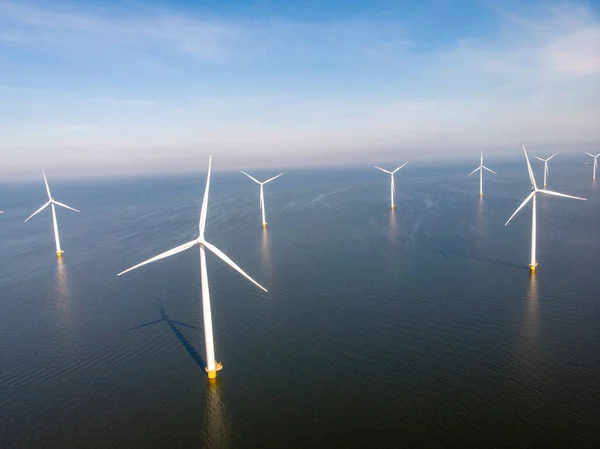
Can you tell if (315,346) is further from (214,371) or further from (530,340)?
(530,340)

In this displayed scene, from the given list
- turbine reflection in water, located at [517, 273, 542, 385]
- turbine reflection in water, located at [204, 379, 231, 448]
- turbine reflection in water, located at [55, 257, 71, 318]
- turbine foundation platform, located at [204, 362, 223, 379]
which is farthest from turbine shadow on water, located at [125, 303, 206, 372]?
turbine reflection in water, located at [517, 273, 542, 385]

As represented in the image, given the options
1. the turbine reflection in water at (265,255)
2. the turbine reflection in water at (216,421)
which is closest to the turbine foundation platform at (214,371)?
the turbine reflection in water at (216,421)

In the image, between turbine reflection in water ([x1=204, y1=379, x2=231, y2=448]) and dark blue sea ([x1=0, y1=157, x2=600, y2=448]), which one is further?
dark blue sea ([x1=0, y1=157, x2=600, y2=448])

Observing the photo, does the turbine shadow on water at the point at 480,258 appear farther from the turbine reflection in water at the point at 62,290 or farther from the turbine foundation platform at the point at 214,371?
the turbine reflection in water at the point at 62,290

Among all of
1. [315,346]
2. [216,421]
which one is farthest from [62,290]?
[216,421]

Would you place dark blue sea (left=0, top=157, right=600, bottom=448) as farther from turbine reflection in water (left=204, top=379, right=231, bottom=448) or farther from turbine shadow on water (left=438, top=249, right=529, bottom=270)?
turbine shadow on water (left=438, top=249, right=529, bottom=270)

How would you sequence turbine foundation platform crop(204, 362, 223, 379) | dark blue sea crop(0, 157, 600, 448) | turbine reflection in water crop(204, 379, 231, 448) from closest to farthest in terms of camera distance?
turbine reflection in water crop(204, 379, 231, 448), dark blue sea crop(0, 157, 600, 448), turbine foundation platform crop(204, 362, 223, 379)

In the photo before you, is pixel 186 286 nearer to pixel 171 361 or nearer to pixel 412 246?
pixel 171 361
